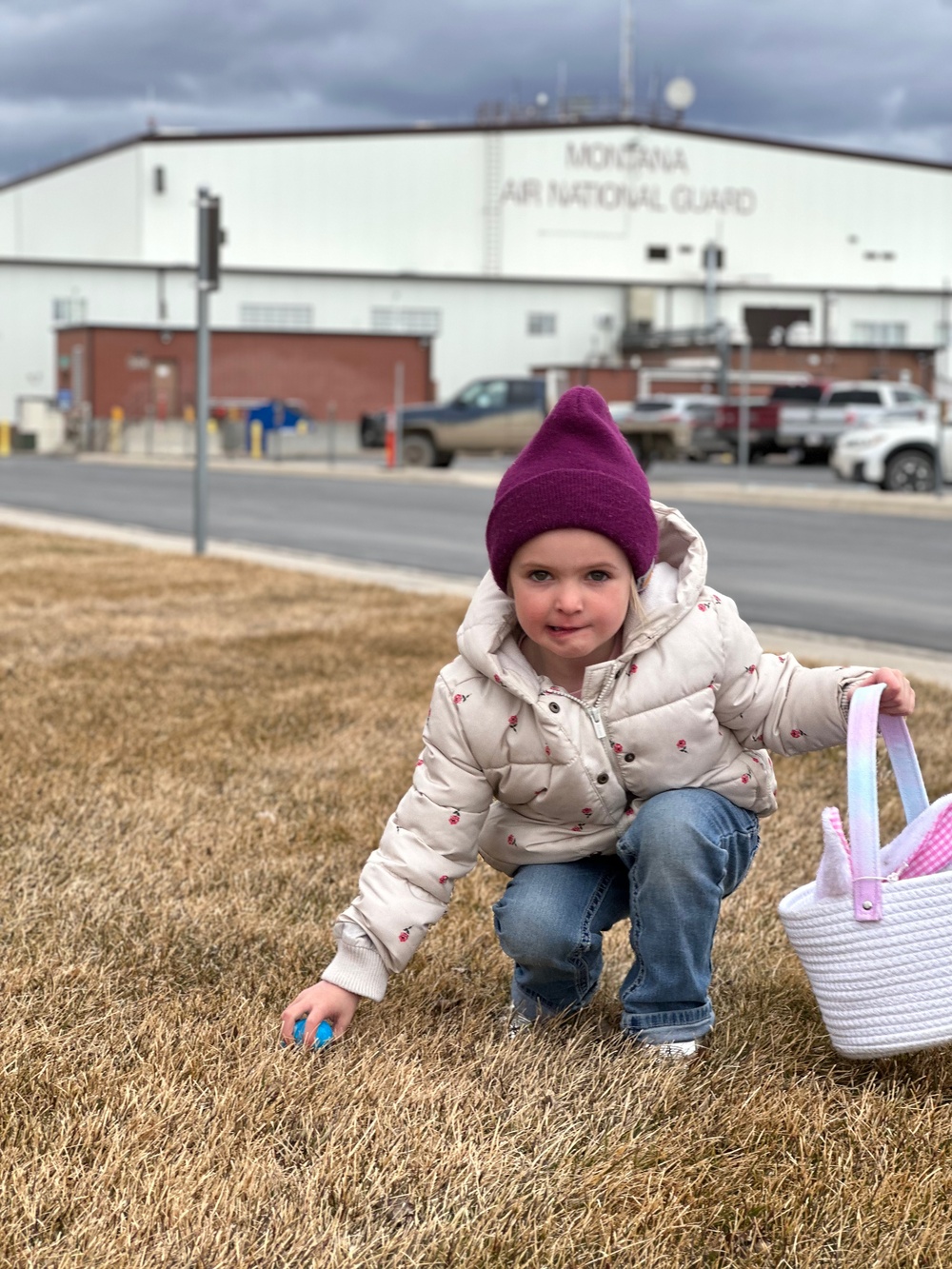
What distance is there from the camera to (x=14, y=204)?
6291 centimetres

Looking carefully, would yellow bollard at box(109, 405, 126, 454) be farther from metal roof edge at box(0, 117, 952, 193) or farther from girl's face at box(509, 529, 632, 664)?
girl's face at box(509, 529, 632, 664)

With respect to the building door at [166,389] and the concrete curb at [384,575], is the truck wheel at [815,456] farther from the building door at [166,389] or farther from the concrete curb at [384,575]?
the concrete curb at [384,575]

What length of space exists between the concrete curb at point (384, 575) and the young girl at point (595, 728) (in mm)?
4221

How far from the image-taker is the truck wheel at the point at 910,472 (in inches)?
959

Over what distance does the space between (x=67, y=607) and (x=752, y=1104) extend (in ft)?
22.1

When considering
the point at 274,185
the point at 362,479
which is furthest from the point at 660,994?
the point at 274,185

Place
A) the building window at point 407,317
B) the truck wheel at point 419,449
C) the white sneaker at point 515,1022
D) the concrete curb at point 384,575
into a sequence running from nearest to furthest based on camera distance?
the white sneaker at point 515,1022
the concrete curb at point 384,575
the truck wheel at point 419,449
the building window at point 407,317

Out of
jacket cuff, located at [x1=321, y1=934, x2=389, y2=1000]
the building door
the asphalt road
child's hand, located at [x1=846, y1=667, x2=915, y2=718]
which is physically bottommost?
the asphalt road

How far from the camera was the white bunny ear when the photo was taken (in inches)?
98.4

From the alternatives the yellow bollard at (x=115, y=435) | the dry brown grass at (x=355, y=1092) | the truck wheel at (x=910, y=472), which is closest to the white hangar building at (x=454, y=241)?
the yellow bollard at (x=115, y=435)

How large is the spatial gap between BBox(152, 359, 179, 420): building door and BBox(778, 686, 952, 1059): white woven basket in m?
46.7

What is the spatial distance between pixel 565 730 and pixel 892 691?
1.76 ft

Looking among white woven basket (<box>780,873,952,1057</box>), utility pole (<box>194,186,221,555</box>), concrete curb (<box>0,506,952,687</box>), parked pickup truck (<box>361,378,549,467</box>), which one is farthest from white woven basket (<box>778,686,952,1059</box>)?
parked pickup truck (<box>361,378,549,467</box>)

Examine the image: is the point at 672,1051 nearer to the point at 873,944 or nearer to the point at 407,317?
the point at 873,944
